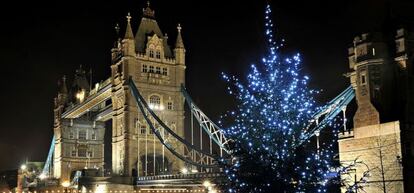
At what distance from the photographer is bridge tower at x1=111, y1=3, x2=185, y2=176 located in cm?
6925

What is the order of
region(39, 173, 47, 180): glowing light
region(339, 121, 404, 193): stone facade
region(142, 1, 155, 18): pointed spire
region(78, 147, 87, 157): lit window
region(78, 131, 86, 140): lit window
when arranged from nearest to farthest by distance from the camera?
1. region(339, 121, 404, 193): stone facade
2. region(142, 1, 155, 18): pointed spire
3. region(78, 147, 87, 157): lit window
4. region(78, 131, 86, 140): lit window
5. region(39, 173, 47, 180): glowing light

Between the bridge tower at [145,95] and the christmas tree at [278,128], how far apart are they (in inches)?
1815

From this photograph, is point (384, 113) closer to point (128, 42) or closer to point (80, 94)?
point (128, 42)

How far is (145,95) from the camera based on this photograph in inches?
2741

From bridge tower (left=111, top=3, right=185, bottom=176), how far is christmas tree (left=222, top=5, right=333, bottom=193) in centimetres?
4611

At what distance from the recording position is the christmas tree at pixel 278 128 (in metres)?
21.7

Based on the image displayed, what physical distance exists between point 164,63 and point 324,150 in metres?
51.3

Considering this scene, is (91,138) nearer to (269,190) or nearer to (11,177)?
(11,177)

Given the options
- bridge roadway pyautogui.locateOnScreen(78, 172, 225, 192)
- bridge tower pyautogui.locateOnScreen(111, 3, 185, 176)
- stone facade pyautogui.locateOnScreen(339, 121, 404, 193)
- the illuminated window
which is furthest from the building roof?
stone facade pyautogui.locateOnScreen(339, 121, 404, 193)

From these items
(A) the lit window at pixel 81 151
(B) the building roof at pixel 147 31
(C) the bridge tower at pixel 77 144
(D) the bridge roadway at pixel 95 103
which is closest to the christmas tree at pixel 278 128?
(B) the building roof at pixel 147 31

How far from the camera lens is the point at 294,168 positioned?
2164 centimetres

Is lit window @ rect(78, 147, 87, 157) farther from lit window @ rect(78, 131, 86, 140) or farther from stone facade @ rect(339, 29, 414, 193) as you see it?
stone facade @ rect(339, 29, 414, 193)

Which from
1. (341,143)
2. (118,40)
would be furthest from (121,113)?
(341,143)

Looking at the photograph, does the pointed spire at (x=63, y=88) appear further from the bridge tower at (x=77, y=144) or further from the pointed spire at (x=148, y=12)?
the pointed spire at (x=148, y=12)
